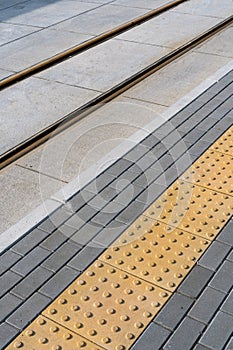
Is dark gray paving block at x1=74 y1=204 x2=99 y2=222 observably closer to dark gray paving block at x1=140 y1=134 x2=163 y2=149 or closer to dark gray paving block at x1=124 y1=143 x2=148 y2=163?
dark gray paving block at x1=124 y1=143 x2=148 y2=163

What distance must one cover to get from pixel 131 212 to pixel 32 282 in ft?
4.04

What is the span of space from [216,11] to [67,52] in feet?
12.2

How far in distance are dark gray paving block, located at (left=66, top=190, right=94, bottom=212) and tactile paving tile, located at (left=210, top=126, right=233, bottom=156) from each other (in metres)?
1.64

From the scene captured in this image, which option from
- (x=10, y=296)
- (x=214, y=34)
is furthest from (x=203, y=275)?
(x=214, y=34)

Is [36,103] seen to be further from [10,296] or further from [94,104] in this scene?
[10,296]

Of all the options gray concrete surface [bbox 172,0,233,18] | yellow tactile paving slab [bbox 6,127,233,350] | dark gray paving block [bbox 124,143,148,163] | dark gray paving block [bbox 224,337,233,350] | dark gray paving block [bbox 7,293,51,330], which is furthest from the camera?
gray concrete surface [bbox 172,0,233,18]

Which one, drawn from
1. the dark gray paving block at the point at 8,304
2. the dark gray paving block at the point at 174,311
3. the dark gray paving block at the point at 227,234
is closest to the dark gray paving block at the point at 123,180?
the dark gray paving block at the point at 227,234

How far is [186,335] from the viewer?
3990mm

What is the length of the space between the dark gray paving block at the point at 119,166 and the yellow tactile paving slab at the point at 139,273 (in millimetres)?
603

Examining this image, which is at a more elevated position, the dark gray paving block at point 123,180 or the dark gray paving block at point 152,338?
the dark gray paving block at point 123,180

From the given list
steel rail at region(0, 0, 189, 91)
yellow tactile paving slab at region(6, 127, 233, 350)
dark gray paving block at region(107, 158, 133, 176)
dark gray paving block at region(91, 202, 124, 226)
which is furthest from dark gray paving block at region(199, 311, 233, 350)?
steel rail at region(0, 0, 189, 91)

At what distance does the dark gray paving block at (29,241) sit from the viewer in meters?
4.84

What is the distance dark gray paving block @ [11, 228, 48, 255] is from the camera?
4844 millimetres

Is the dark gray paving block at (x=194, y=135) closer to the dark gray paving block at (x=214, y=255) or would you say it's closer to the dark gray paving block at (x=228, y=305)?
the dark gray paving block at (x=214, y=255)
